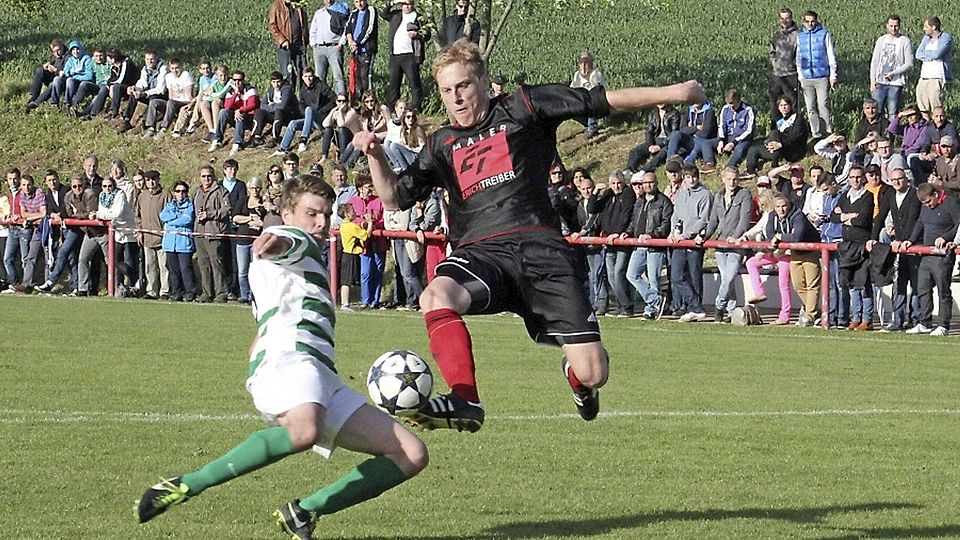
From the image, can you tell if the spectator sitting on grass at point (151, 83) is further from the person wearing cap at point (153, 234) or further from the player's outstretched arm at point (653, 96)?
the player's outstretched arm at point (653, 96)

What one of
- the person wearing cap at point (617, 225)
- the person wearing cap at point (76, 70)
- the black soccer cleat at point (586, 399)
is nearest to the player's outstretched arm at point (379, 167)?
the black soccer cleat at point (586, 399)

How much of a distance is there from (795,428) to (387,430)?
4860mm

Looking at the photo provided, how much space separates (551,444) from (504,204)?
2501 mm

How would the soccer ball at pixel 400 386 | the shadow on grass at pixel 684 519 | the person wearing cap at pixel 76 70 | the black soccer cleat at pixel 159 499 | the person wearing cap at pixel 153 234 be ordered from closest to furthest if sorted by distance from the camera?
1. the black soccer cleat at pixel 159 499
2. the soccer ball at pixel 400 386
3. the shadow on grass at pixel 684 519
4. the person wearing cap at pixel 153 234
5. the person wearing cap at pixel 76 70

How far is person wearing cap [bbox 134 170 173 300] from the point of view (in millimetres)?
22859

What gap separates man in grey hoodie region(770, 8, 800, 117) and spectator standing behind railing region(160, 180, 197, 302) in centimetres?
894

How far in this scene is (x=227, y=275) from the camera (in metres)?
22.4

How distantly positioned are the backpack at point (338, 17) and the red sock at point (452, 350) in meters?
20.7

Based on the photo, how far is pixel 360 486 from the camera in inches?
263

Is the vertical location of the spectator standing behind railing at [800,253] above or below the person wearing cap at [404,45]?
below

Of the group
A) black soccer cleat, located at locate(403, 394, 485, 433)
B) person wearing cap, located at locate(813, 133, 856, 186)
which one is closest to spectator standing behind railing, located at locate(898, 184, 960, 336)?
person wearing cap, located at locate(813, 133, 856, 186)

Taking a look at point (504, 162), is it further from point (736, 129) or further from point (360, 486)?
point (736, 129)

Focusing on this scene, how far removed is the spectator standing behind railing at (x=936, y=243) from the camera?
17.5 meters

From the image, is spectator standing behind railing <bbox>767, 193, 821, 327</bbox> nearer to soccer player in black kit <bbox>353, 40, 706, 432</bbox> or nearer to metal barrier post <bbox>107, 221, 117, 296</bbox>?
metal barrier post <bbox>107, 221, 117, 296</bbox>
